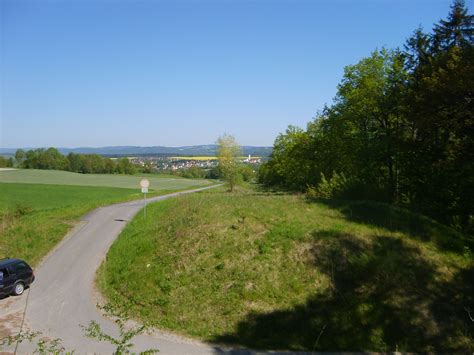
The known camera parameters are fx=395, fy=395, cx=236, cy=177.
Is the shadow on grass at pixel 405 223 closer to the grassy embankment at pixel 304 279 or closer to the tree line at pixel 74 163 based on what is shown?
the grassy embankment at pixel 304 279

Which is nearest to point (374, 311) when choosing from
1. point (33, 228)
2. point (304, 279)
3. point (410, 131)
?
point (304, 279)

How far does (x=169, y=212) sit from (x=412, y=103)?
16.2 m

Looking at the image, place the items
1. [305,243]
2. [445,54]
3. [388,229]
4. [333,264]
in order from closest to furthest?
[333,264] < [305,243] < [388,229] < [445,54]

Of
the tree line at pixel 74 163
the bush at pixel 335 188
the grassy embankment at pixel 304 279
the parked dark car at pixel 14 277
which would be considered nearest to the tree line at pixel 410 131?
the bush at pixel 335 188

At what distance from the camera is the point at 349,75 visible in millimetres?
31453

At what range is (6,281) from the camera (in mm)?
16016

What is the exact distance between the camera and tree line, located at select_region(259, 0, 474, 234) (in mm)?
18953

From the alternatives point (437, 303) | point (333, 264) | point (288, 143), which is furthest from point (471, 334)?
point (288, 143)

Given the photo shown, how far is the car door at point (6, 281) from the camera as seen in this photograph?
1587cm

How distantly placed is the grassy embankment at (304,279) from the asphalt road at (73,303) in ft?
2.72

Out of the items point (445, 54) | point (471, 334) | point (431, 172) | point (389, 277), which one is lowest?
point (471, 334)

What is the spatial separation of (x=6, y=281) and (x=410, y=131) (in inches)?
1010

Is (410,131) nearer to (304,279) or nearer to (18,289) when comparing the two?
(304,279)

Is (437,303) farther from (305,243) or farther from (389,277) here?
(305,243)
